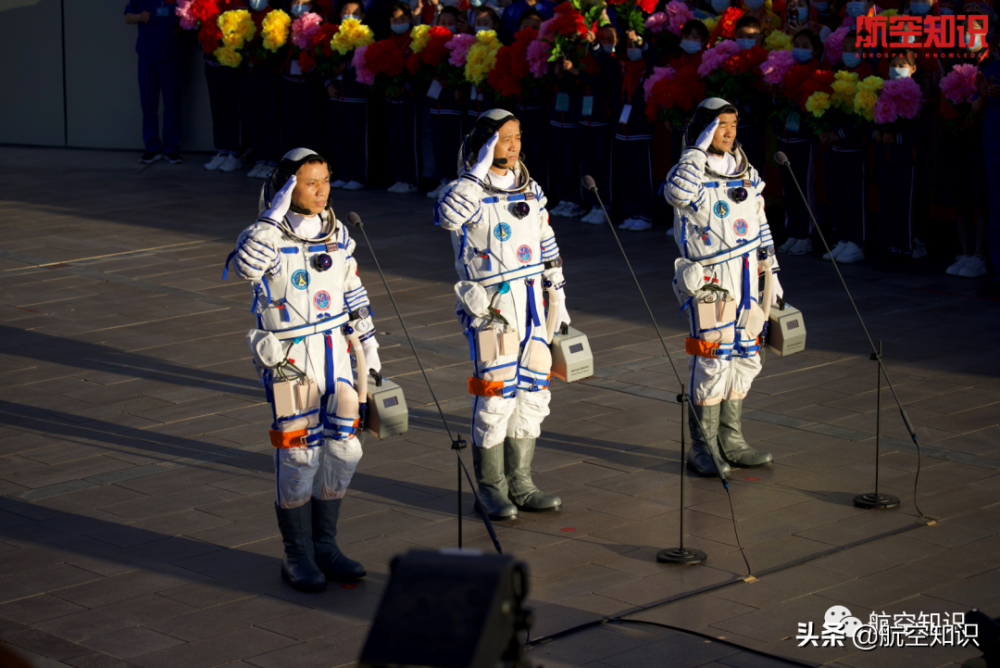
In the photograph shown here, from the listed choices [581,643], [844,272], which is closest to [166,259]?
[844,272]

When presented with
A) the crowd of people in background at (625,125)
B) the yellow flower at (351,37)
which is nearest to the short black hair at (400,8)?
the crowd of people in background at (625,125)

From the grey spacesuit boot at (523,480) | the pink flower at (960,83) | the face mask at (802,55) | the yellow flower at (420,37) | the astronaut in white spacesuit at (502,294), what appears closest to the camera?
the astronaut in white spacesuit at (502,294)

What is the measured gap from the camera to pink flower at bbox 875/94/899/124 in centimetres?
1289

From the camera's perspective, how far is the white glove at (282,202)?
6.29 metres

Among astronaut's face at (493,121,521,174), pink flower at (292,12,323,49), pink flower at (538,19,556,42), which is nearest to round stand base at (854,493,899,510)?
astronaut's face at (493,121,521,174)

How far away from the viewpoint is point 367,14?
19.2m

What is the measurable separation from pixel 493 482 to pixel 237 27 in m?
14.0

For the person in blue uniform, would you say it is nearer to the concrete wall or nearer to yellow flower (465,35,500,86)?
the concrete wall

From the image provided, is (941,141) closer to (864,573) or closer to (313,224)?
(864,573)

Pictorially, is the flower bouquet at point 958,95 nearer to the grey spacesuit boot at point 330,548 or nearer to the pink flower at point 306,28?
the grey spacesuit boot at point 330,548

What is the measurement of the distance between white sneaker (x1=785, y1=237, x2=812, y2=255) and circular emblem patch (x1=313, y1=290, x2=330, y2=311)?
29.6 ft

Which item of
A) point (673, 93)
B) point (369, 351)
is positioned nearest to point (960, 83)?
point (673, 93)

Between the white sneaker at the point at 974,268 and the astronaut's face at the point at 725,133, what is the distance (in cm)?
631

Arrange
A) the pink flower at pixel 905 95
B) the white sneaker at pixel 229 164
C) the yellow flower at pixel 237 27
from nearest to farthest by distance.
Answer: the pink flower at pixel 905 95 → the yellow flower at pixel 237 27 → the white sneaker at pixel 229 164
